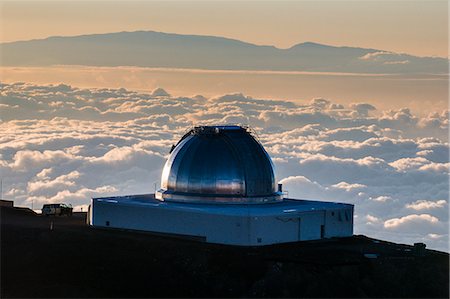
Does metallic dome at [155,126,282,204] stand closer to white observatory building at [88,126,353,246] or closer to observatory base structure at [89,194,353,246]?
white observatory building at [88,126,353,246]

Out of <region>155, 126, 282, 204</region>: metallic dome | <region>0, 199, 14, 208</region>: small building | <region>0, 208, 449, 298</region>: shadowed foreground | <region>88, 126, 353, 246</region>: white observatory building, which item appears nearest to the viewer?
<region>0, 208, 449, 298</region>: shadowed foreground

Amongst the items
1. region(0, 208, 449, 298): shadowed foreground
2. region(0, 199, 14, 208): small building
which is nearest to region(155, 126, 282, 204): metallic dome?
region(0, 208, 449, 298): shadowed foreground

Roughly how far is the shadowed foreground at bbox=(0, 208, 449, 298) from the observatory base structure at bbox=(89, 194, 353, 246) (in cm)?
110

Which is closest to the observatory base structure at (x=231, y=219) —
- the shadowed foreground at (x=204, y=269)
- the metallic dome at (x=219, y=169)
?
the metallic dome at (x=219, y=169)

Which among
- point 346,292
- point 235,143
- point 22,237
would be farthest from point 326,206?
point 22,237

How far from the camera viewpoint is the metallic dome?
109625 mm

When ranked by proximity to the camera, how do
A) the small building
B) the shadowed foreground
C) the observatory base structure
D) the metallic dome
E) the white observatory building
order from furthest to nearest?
the small building
the metallic dome
the white observatory building
the observatory base structure
the shadowed foreground

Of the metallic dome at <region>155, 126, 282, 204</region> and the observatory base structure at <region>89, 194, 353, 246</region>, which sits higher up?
the metallic dome at <region>155, 126, 282, 204</region>

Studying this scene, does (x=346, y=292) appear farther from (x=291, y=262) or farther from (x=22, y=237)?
(x=22, y=237)

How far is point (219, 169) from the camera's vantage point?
359 ft

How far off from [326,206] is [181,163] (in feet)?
42.4

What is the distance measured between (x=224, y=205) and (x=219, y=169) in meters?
2.91

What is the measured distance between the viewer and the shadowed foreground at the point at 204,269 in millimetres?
98562

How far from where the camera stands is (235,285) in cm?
9850
